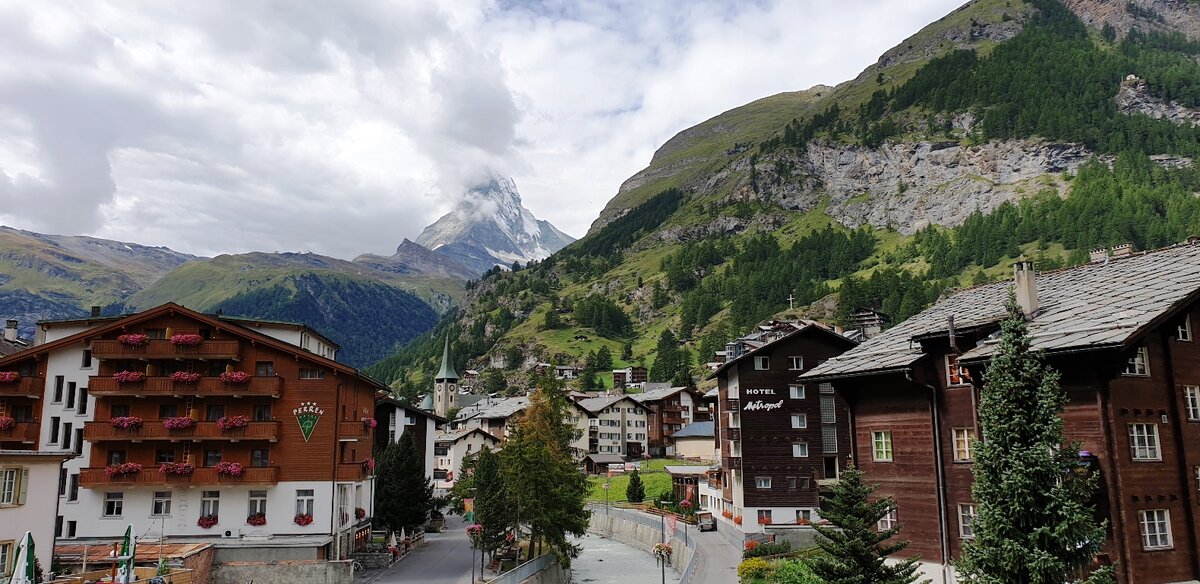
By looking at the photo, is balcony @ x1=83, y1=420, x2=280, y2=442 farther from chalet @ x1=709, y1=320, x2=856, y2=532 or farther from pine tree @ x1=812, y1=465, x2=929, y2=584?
pine tree @ x1=812, y1=465, x2=929, y2=584

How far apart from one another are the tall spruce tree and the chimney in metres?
12.2

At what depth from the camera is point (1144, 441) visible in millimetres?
25562

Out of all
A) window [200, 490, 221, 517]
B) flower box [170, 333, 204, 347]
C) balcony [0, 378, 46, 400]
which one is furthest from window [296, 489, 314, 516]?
balcony [0, 378, 46, 400]

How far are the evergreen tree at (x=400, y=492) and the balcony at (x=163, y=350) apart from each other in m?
17.7

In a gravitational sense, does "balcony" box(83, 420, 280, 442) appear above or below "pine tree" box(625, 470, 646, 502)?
above

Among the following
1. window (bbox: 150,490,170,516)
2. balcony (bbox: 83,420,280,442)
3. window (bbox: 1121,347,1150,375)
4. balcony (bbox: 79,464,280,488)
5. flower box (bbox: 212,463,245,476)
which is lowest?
window (bbox: 150,490,170,516)

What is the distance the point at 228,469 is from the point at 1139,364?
45433mm

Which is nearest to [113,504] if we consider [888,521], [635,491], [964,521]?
[888,521]

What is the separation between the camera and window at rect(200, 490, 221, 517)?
159ft

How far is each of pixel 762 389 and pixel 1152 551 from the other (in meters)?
38.9

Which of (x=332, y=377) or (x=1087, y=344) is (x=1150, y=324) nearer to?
(x=1087, y=344)

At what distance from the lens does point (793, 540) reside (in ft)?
195

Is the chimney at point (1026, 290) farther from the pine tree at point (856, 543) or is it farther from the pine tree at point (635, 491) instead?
the pine tree at point (635, 491)

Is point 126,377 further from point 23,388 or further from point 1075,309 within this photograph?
point 1075,309
